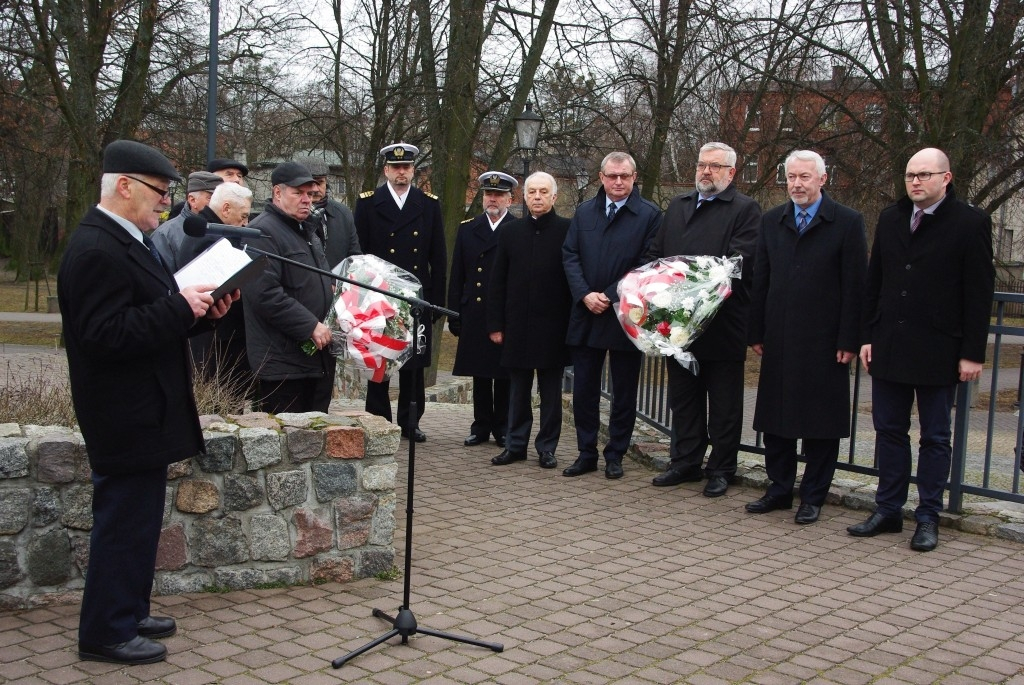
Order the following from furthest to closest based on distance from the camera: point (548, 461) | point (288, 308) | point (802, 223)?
point (548, 461) → point (802, 223) → point (288, 308)

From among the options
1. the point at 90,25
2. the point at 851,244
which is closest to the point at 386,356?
the point at 851,244

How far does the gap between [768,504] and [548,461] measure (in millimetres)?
1738

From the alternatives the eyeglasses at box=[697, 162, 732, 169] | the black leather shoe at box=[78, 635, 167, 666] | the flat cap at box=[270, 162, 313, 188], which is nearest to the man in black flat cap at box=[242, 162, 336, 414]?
the flat cap at box=[270, 162, 313, 188]

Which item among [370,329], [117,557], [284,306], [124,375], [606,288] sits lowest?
[117,557]

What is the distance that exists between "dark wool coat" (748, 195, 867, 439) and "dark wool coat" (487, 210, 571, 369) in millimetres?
1757

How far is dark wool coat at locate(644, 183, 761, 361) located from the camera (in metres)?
6.95

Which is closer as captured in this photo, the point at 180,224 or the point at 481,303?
the point at 180,224

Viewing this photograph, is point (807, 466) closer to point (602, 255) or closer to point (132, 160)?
point (602, 255)

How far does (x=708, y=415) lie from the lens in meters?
7.50

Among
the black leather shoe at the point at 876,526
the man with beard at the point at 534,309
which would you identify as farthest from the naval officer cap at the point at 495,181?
the black leather shoe at the point at 876,526

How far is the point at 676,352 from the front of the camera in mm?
6645

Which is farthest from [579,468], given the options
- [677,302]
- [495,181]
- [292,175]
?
[292,175]

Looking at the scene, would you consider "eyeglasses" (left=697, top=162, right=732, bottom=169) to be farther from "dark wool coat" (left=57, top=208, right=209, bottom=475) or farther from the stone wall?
"dark wool coat" (left=57, top=208, right=209, bottom=475)

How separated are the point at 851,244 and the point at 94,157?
52.5 ft
